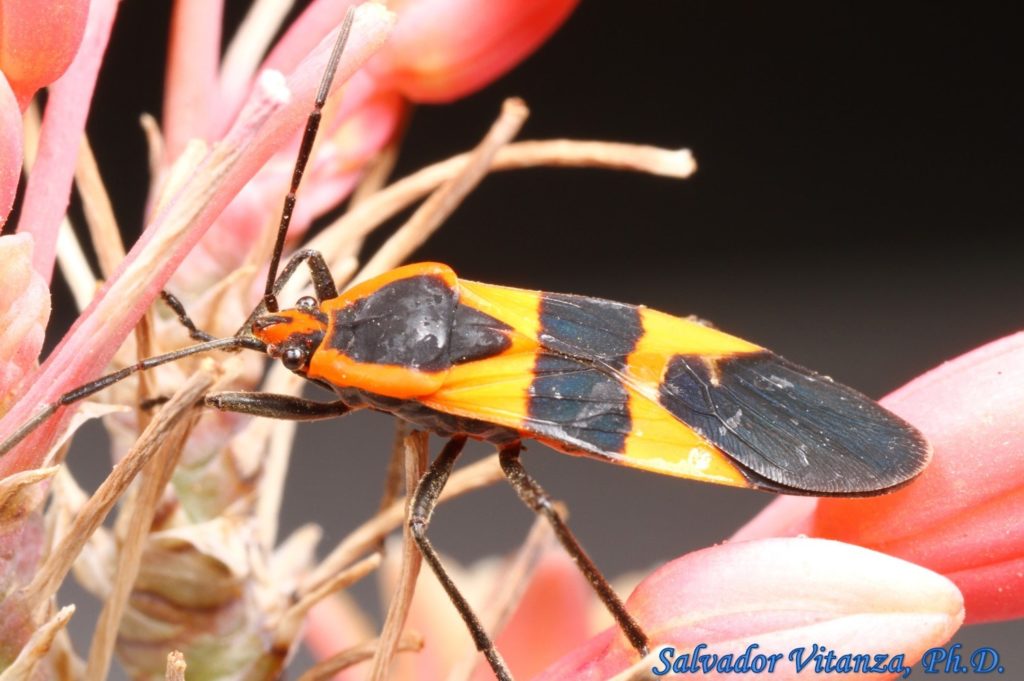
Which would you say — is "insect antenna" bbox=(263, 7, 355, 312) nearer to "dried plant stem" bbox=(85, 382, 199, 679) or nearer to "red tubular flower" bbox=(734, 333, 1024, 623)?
"dried plant stem" bbox=(85, 382, 199, 679)

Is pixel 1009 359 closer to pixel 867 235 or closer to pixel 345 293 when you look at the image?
pixel 345 293

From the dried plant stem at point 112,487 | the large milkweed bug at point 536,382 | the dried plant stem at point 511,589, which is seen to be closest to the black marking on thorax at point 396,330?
the large milkweed bug at point 536,382

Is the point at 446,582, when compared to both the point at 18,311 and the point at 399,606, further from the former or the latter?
the point at 18,311

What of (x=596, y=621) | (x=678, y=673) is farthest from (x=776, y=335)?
(x=678, y=673)

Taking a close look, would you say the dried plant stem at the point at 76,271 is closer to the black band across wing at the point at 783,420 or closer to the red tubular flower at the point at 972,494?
the black band across wing at the point at 783,420

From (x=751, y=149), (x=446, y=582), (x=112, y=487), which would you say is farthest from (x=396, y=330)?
(x=751, y=149)

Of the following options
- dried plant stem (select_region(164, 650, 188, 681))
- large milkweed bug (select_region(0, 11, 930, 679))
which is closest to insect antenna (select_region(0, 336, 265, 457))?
large milkweed bug (select_region(0, 11, 930, 679))
